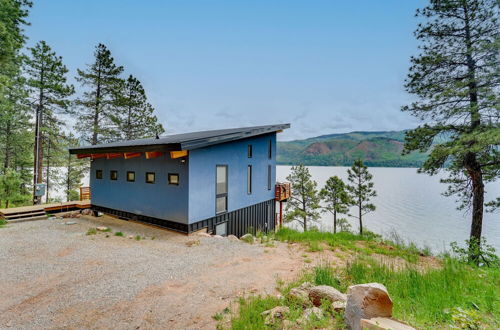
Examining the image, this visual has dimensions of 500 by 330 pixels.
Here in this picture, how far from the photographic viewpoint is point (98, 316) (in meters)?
3.26

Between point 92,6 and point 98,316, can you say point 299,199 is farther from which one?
point 92,6

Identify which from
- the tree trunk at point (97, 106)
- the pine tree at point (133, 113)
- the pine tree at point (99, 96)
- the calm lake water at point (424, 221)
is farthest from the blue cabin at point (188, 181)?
the pine tree at point (133, 113)

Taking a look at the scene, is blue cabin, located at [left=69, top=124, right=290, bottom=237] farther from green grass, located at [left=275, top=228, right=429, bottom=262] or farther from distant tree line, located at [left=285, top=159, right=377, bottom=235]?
distant tree line, located at [left=285, top=159, right=377, bottom=235]

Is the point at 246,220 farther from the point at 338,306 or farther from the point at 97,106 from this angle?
the point at 97,106

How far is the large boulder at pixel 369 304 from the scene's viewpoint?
2236 mm

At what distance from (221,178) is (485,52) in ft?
31.8

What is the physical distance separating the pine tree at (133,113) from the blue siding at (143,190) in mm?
7701

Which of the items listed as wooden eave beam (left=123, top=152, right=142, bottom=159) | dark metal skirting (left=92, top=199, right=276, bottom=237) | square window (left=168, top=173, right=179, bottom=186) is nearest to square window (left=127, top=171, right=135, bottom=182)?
wooden eave beam (left=123, top=152, right=142, bottom=159)

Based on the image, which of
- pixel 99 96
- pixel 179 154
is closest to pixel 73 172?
pixel 99 96

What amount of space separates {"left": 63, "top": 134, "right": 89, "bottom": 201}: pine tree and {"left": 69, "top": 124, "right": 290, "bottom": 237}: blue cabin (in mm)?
8828

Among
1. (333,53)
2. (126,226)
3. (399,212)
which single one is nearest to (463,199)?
(126,226)

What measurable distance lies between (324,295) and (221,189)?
6313 millimetres

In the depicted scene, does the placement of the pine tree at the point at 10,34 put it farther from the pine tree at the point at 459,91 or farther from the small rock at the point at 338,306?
the pine tree at the point at 459,91

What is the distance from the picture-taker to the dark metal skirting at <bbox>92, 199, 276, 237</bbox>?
798 centimetres
